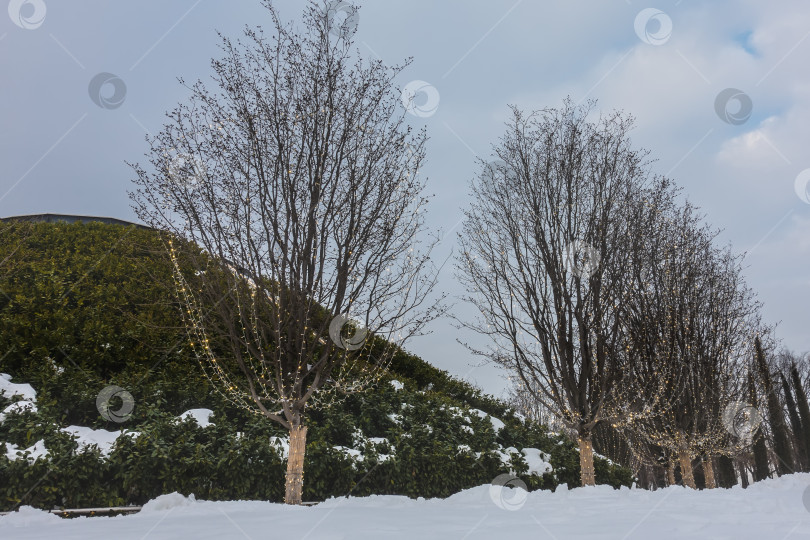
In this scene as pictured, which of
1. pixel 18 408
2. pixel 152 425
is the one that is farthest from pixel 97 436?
pixel 18 408

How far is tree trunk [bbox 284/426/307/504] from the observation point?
20.0ft

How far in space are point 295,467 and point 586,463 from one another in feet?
17.5

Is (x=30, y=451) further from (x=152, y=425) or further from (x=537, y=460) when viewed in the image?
(x=537, y=460)

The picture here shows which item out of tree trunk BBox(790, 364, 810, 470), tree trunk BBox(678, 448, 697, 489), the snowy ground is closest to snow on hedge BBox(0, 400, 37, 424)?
the snowy ground

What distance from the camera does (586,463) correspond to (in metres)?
8.77

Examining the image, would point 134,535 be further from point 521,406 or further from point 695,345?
point 521,406

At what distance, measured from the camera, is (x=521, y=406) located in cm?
3073

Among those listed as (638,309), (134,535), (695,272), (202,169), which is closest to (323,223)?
(202,169)

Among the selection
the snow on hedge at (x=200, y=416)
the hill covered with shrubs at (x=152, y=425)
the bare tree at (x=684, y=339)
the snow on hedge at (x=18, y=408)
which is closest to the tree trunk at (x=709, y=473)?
the bare tree at (x=684, y=339)

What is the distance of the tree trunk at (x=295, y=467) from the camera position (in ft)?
20.0

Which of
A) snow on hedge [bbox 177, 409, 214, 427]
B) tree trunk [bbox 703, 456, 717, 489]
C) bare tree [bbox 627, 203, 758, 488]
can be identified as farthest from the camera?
tree trunk [bbox 703, 456, 717, 489]

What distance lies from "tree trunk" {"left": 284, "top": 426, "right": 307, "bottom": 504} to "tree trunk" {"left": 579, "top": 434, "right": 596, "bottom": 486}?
5147 millimetres

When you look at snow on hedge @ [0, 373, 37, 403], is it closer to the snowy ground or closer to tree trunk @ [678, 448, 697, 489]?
the snowy ground

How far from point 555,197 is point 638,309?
481cm
